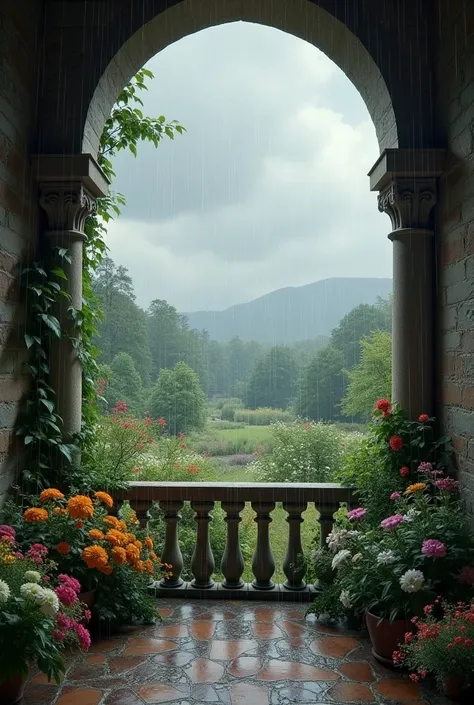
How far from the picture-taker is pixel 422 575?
272 centimetres

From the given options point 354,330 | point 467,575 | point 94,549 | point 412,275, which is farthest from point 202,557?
point 354,330

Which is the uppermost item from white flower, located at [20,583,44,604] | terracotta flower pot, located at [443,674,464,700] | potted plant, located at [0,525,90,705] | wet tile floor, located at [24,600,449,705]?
white flower, located at [20,583,44,604]

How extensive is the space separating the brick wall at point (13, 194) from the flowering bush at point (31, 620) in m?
0.77

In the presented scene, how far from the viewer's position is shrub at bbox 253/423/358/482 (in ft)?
25.5

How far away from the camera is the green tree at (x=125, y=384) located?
246 inches

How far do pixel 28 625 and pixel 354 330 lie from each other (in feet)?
19.3

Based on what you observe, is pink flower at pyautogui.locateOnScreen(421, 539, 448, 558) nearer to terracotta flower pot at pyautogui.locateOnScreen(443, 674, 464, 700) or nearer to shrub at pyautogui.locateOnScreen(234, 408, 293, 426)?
terracotta flower pot at pyautogui.locateOnScreen(443, 674, 464, 700)

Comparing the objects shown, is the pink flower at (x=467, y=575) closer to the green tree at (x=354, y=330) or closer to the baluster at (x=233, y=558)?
the baluster at (x=233, y=558)

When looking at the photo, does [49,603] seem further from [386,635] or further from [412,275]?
[412,275]

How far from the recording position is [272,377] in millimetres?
7328

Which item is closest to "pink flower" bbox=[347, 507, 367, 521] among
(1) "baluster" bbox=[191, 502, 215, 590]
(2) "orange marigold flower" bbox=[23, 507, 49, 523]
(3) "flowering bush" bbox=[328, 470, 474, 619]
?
(3) "flowering bush" bbox=[328, 470, 474, 619]

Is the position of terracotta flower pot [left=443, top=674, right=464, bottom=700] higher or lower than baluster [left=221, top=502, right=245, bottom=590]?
lower

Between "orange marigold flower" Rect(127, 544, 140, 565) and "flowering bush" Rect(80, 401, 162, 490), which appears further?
"flowering bush" Rect(80, 401, 162, 490)

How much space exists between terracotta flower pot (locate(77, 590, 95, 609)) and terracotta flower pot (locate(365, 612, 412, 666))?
1425 millimetres
